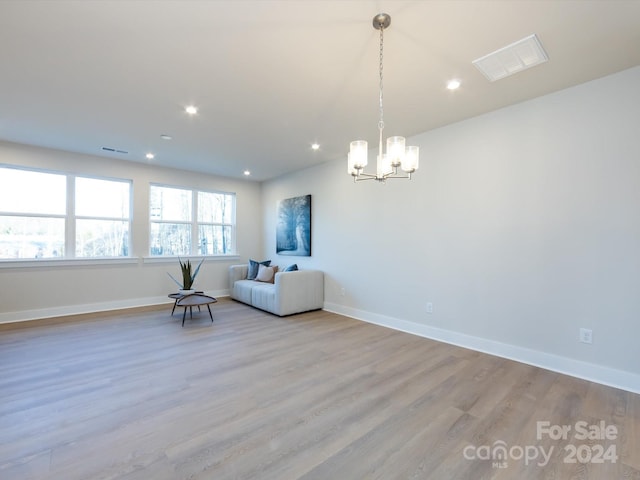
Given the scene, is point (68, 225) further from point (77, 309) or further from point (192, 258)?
point (192, 258)

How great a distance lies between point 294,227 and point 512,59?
4.23 metres

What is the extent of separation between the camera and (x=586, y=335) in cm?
259

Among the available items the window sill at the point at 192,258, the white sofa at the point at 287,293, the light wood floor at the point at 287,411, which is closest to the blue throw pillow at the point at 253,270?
the white sofa at the point at 287,293

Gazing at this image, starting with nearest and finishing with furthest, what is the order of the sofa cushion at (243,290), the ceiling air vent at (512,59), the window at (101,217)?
the ceiling air vent at (512,59) < the window at (101,217) < the sofa cushion at (243,290)

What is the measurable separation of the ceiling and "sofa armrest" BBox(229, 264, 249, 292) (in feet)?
9.81

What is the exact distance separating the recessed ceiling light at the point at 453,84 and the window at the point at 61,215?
5.35 metres

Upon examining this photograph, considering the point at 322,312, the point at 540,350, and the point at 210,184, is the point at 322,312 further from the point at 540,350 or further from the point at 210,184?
the point at 210,184

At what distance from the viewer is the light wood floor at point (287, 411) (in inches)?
61.5

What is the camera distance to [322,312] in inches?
196

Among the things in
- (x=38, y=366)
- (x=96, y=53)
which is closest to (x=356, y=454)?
(x=38, y=366)

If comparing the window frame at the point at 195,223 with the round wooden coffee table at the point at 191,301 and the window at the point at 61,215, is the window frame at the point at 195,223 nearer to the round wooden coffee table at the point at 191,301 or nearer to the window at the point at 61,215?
the window at the point at 61,215

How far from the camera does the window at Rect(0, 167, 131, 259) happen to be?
4.34 metres

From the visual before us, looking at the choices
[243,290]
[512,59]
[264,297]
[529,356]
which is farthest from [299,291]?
[512,59]

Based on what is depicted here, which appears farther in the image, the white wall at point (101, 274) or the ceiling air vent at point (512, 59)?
the white wall at point (101, 274)
